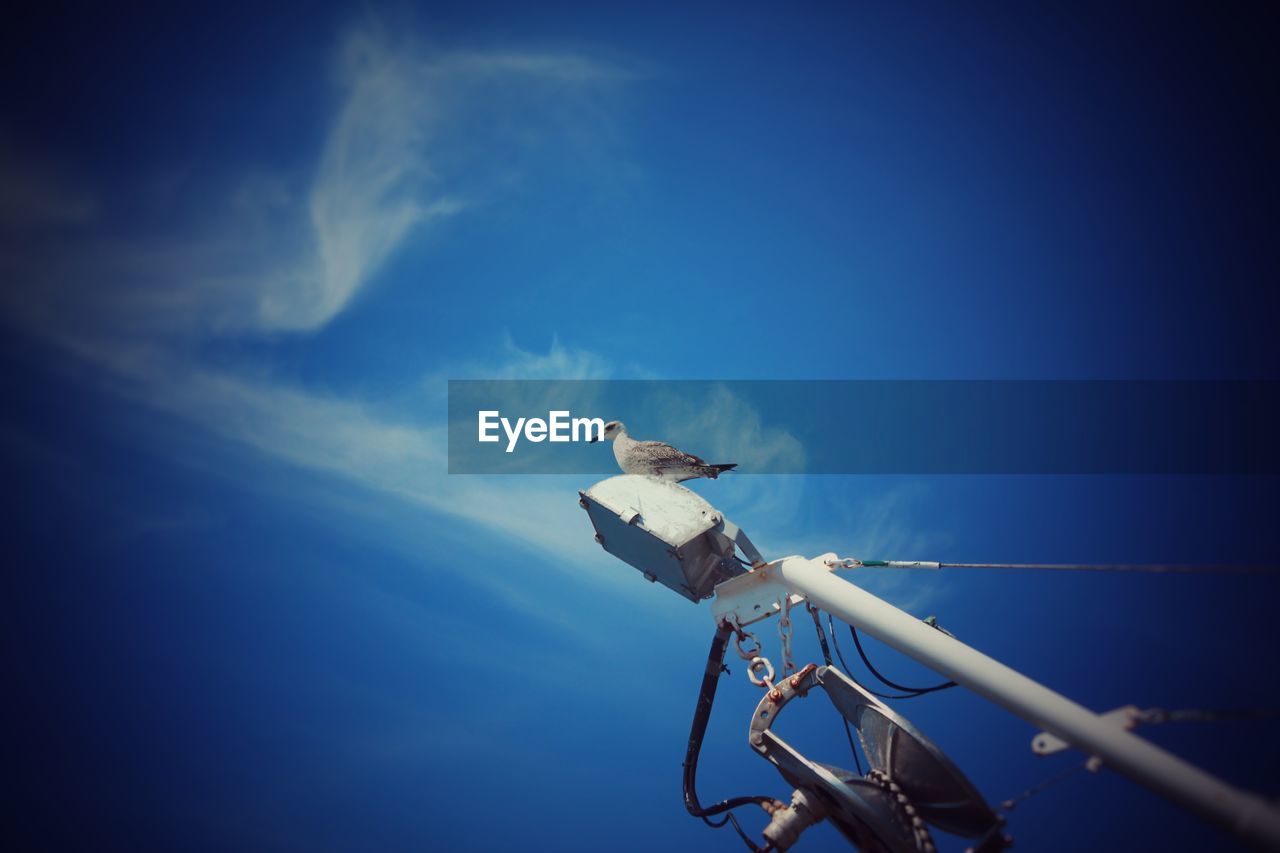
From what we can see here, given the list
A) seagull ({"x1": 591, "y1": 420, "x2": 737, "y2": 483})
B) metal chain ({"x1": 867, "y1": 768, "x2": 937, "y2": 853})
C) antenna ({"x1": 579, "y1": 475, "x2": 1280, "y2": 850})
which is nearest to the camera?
antenna ({"x1": 579, "y1": 475, "x2": 1280, "y2": 850})

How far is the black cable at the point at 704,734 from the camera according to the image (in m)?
6.43

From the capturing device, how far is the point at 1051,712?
4.16 m

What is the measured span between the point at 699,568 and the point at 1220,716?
4468 mm

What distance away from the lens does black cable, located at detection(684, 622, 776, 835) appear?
6.43m

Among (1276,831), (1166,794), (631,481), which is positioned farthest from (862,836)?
(631,481)

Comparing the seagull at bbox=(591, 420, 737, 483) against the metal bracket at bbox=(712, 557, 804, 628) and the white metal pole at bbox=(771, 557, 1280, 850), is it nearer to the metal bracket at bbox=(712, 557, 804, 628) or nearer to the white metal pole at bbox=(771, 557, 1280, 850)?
the metal bracket at bbox=(712, 557, 804, 628)

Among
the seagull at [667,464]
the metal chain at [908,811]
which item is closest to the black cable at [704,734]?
the metal chain at [908,811]

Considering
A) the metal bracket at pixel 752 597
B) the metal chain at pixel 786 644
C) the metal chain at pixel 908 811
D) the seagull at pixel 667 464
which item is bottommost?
the metal chain at pixel 908 811

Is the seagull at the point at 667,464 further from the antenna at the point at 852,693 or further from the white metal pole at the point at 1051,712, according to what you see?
the white metal pole at the point at 1051,712

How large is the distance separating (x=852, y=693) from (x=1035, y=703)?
6.41ft

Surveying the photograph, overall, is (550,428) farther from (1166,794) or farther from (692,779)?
(1166,794)

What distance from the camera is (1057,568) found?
18.4 ft

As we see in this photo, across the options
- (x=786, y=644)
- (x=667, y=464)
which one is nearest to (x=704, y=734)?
(x=786, y=644)

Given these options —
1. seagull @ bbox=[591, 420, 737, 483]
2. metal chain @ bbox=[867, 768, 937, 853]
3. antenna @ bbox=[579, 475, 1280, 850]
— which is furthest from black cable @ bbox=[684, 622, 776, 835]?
seagull @ bbox=[591, 420, 737, 483]
